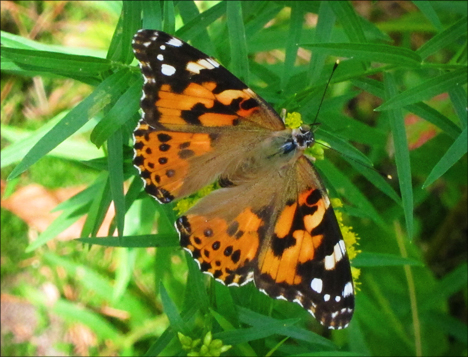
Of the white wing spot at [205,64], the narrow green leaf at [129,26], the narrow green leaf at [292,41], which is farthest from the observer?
the narrow green leaf at [292,41]

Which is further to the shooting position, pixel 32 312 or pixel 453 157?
pixel 32 312

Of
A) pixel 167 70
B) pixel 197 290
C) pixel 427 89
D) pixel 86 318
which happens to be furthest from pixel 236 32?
pixel 86 318

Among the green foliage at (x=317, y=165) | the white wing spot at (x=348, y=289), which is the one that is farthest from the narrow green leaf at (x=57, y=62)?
the white wing spot at (x=348, y=289)

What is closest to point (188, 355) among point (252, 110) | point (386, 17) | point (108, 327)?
point (252, 110)

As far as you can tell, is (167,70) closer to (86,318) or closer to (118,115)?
(118,115)

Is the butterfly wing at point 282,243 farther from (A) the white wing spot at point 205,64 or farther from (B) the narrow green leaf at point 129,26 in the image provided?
(B) the narrow green leaf at point 129,26

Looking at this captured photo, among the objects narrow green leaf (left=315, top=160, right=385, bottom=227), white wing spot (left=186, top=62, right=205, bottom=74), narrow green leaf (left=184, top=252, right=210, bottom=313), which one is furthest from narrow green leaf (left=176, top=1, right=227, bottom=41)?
narrow green leaf (left=184, top=252, right=210, bottom=313)

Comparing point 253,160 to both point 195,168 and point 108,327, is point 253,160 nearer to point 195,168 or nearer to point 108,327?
point 195,168

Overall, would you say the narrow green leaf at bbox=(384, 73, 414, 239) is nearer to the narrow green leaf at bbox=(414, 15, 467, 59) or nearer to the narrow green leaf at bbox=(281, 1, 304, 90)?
the narrow green leaf at bbox=(414, 15, 467, 59)
